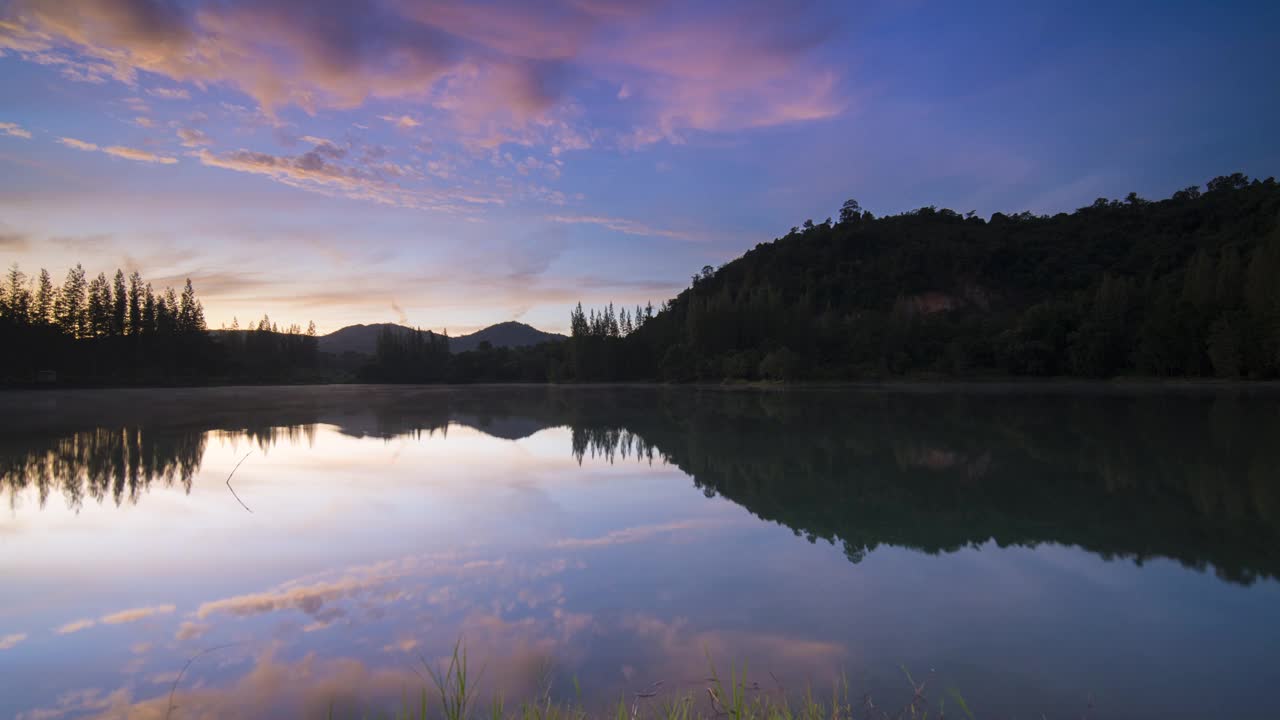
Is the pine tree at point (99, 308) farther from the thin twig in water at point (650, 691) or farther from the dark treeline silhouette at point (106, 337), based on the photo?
the thin twig in water at point (650, 691)

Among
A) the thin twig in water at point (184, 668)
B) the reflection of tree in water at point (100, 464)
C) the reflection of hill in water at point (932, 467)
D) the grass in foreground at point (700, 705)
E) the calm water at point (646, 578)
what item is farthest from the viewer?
the reflection of tree in water at point (100, 464)

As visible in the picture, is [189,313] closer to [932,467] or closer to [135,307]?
[135,307]

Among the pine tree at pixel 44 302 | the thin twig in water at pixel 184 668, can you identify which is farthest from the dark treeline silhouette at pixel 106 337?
the thin twig in water at pixel 184 668

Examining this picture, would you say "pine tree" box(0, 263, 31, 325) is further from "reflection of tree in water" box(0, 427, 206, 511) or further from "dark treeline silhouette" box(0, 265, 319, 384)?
"reflection of tree in water" box(0, 427, 206, 511)

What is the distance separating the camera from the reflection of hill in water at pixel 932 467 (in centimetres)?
598

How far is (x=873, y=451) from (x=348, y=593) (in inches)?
353

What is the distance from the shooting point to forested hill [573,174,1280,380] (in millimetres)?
36969

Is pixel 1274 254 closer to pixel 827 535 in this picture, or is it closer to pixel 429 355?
pixel 827 535

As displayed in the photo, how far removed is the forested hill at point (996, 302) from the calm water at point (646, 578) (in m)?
34.5

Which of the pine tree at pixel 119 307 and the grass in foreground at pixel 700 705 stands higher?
the pine tree at pixel 119 307

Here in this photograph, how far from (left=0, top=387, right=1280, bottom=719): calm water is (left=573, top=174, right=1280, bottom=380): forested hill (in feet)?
113

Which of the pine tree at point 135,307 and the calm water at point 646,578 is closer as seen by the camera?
the calm water at point 646,578

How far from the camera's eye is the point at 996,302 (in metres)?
73.6

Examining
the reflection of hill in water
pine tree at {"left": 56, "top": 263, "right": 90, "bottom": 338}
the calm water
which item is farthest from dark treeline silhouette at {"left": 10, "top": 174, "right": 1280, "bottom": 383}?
the calm water
